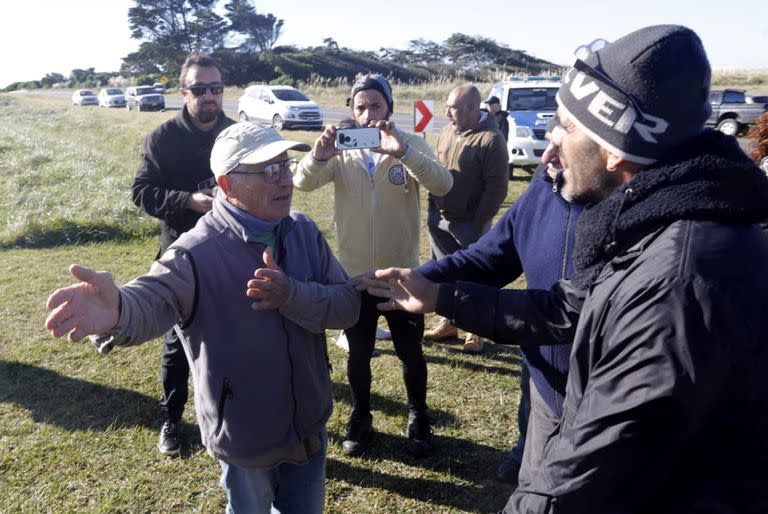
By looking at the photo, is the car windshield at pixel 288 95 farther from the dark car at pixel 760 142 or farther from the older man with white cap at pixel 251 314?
the older man with white cap at pixel 251 314

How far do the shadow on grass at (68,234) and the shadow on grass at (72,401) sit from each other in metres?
4.41

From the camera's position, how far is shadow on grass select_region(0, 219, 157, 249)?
9080 mm

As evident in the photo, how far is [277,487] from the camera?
8.29 feet

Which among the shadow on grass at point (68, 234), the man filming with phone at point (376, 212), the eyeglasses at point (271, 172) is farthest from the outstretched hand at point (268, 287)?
the shadow on grass at point (68, 234)

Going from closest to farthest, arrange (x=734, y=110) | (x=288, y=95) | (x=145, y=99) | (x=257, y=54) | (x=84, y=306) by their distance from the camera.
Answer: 1. (x=84, y=306)
2. (x=734, y=110)
3. (x=288, y=95)
4. (x=145, y=99)
5. (x=257, y=54)

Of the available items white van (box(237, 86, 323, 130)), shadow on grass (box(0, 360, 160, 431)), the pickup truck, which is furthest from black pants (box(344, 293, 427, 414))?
the pickup truck

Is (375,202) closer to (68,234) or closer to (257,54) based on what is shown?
(68,234)

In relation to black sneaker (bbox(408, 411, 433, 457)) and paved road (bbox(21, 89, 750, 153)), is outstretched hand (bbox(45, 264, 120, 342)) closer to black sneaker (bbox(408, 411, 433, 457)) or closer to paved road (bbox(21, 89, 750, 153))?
black sneaker (bbox(408, 411, 433, 457))

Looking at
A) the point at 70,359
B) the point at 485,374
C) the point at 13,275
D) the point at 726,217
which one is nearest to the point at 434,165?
the point at 485,374

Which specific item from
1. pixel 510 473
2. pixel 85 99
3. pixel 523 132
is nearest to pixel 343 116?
pixel 523 132

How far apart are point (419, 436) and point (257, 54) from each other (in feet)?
209

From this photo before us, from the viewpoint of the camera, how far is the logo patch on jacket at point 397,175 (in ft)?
13.0

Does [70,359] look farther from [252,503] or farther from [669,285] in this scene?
[669,285]

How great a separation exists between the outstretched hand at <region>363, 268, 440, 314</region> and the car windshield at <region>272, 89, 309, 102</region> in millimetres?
22642
